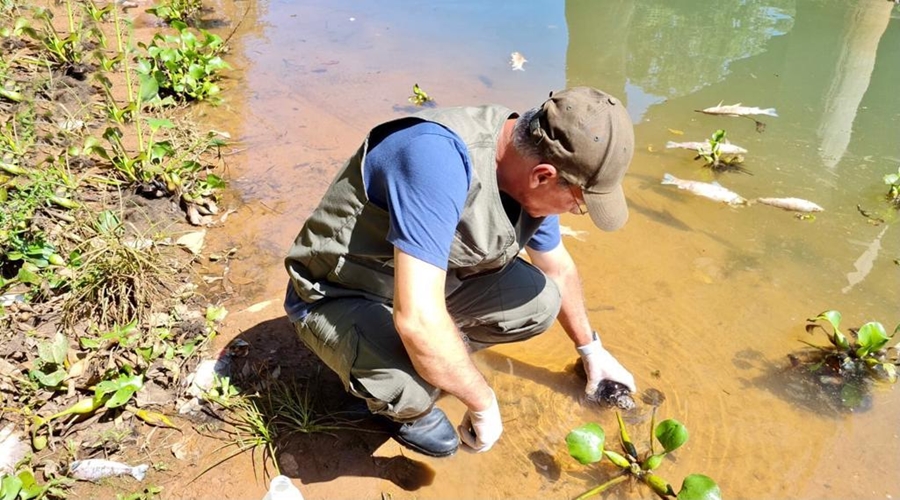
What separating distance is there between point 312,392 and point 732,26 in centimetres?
696

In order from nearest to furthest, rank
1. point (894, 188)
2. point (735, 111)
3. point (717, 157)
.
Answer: point (894, 188) → point (717, 157) → point (735, 111)

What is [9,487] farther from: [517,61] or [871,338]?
[517,61]

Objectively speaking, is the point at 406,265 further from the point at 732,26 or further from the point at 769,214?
the point at 732,26

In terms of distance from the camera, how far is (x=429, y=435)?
254 centimetres

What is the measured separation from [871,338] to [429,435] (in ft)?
7.24

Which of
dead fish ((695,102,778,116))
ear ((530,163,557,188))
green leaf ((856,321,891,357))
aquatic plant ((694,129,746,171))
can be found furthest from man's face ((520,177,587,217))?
dead fish ((695,102,778,116))

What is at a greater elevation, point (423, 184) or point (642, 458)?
point (423, 184)

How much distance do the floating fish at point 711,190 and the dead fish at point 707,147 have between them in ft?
1.26

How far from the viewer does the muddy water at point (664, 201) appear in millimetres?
2768

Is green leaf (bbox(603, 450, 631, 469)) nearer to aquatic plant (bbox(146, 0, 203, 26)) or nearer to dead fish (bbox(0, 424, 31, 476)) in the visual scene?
dead fish (bbox(0, 424, 31, 476))

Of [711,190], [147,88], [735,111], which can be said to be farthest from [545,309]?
[735,111]

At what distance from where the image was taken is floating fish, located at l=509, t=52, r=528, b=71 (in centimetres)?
623

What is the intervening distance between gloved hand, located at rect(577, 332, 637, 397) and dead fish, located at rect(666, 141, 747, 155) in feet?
8.30

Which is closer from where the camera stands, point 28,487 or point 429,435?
point 28,487
